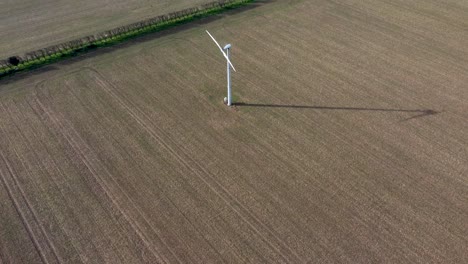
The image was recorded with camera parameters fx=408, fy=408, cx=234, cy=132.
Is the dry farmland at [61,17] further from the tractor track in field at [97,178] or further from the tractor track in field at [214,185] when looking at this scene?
the tractor track in field at [214,185]

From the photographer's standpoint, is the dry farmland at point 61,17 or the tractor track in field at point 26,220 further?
the dry farmland at point 61,17

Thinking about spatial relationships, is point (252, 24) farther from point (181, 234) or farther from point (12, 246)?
point (12, 246)

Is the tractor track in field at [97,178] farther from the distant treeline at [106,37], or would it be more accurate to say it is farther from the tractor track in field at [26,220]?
the distant treeline at [106,37]

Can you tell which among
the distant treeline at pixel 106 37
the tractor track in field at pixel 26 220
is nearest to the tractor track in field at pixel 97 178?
the tractor track in field at pixel 26 220

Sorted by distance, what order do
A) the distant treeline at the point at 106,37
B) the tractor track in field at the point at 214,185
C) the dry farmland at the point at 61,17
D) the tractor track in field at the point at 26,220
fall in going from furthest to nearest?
the dry farmland at the point at 61,17 < the distant treeline at the point at 106,37 < the tractor track in field at the point at 214,185 < the tractor track in field at the point at 26,220

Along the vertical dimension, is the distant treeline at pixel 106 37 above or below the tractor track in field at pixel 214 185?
above

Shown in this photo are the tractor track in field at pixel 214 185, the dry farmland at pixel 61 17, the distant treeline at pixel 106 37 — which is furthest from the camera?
the dry farmland at pixel 61 17
